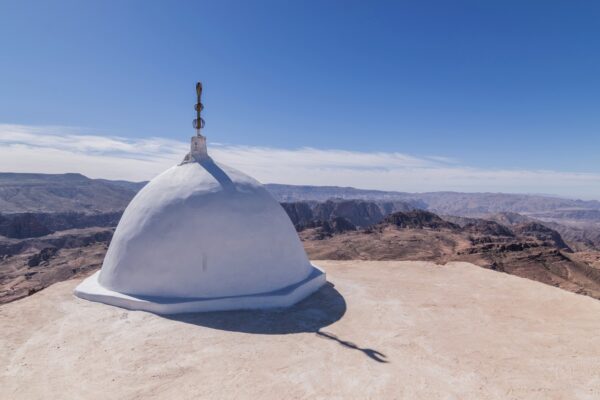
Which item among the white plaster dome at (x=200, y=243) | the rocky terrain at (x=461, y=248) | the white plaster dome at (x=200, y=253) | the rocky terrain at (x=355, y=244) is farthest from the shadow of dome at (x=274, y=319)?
the rocky terrain at (x=355, y=244)

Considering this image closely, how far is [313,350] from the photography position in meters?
7.78

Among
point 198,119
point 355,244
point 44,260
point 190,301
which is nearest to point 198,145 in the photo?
point 198,119

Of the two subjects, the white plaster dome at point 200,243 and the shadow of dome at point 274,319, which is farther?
the white plaster dome at point 200,243

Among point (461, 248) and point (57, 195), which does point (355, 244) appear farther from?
point (57, 195)

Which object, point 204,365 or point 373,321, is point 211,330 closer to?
point 204,365

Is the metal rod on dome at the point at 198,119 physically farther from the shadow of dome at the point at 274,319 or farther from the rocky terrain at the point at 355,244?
the rocky terrain at the point at 355,244

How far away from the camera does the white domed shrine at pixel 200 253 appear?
9922 mm

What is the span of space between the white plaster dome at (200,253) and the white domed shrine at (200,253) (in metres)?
0.03

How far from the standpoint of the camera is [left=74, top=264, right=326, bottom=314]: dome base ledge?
9.50m

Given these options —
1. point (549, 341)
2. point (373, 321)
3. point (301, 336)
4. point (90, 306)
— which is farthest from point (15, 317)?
point (549, 341)

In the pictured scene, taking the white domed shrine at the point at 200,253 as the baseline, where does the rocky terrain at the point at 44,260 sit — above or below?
below

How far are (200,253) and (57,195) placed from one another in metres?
114

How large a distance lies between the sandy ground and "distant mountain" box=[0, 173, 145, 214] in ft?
289

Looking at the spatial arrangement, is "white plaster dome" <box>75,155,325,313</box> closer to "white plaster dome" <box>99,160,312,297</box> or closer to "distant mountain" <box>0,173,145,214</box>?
"white plaster dome" <box>99,160,312,297</box>
